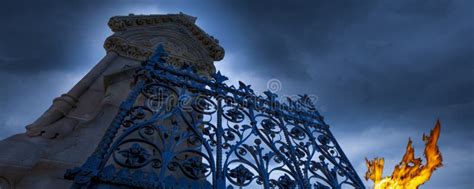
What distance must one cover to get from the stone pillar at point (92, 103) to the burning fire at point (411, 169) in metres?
4.19

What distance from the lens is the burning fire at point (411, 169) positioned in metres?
3.40

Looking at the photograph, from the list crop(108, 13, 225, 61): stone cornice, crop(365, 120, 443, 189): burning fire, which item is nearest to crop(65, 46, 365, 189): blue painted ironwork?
crop(365, 120, 443, 189): burning fire

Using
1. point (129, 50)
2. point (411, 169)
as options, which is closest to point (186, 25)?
point (129, 50)

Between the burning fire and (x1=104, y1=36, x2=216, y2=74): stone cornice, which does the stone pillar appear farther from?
the burning fire

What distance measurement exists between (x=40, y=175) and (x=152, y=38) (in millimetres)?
4321

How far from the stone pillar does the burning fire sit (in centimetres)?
419

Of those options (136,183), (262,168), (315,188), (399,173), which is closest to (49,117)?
(136,183)

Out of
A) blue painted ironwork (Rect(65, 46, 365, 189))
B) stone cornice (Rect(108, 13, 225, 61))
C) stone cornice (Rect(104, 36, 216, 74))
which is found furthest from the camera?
stone cornice (Rect(108, 13, 225, 61))

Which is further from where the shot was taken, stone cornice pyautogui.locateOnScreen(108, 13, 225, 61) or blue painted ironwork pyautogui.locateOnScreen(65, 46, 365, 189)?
stone cornice pyautogui.locateOnScreen(108, 13, 225, 61)

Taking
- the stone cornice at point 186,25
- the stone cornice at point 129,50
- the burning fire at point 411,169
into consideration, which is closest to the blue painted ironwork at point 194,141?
the burning fire at point 411,169

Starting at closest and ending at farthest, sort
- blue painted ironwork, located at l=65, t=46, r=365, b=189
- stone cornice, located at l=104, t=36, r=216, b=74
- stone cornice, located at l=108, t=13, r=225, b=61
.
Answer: blue painted ironwork, located at l=65, t=46, r=365, b=189, stone cornice, located at l=104, t=36, r=216, b=74, stone cornice, located at l=108, t=13, r=225, b=61

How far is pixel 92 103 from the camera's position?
4426 mm

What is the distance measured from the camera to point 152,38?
654cm

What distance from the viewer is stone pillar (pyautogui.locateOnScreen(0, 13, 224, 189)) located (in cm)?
301
